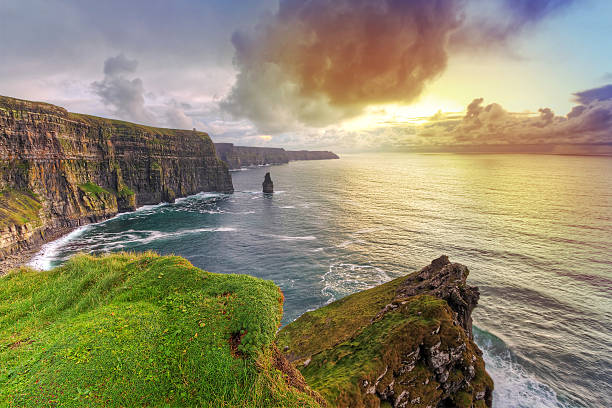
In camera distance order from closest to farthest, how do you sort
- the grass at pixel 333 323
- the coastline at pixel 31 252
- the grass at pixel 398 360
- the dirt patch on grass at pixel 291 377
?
the dirt patch on grass at pixel 291 377, the grass at pixel 398 360, the grass at pixel 333 323, the coastline at pixel 31 252

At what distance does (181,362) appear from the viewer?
34.7ft

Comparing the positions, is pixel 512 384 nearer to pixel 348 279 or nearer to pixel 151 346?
pixel 348 279

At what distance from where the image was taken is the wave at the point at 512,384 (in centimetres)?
2345

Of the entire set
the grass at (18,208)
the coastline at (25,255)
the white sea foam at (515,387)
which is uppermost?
the grass at (18,208)

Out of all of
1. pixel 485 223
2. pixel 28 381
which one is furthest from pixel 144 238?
pixel 485 223

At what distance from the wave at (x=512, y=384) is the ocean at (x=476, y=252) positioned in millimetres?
112

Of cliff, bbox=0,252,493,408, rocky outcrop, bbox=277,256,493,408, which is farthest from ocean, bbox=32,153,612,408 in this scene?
cliff, bbox=0,252,493,408

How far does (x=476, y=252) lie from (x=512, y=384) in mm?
32521

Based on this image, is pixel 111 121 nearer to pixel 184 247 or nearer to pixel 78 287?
pixel 184 247

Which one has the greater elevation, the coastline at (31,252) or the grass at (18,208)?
the grass at (18,208)

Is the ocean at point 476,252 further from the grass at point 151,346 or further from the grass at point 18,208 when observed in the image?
the grass at point 151,346

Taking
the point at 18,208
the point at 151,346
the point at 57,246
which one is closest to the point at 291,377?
the point at 151,346

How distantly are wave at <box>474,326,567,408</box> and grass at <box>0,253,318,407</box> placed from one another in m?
25.3

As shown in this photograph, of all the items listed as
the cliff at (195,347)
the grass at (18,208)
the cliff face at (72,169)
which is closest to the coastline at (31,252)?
the cliff face at (72,169)
